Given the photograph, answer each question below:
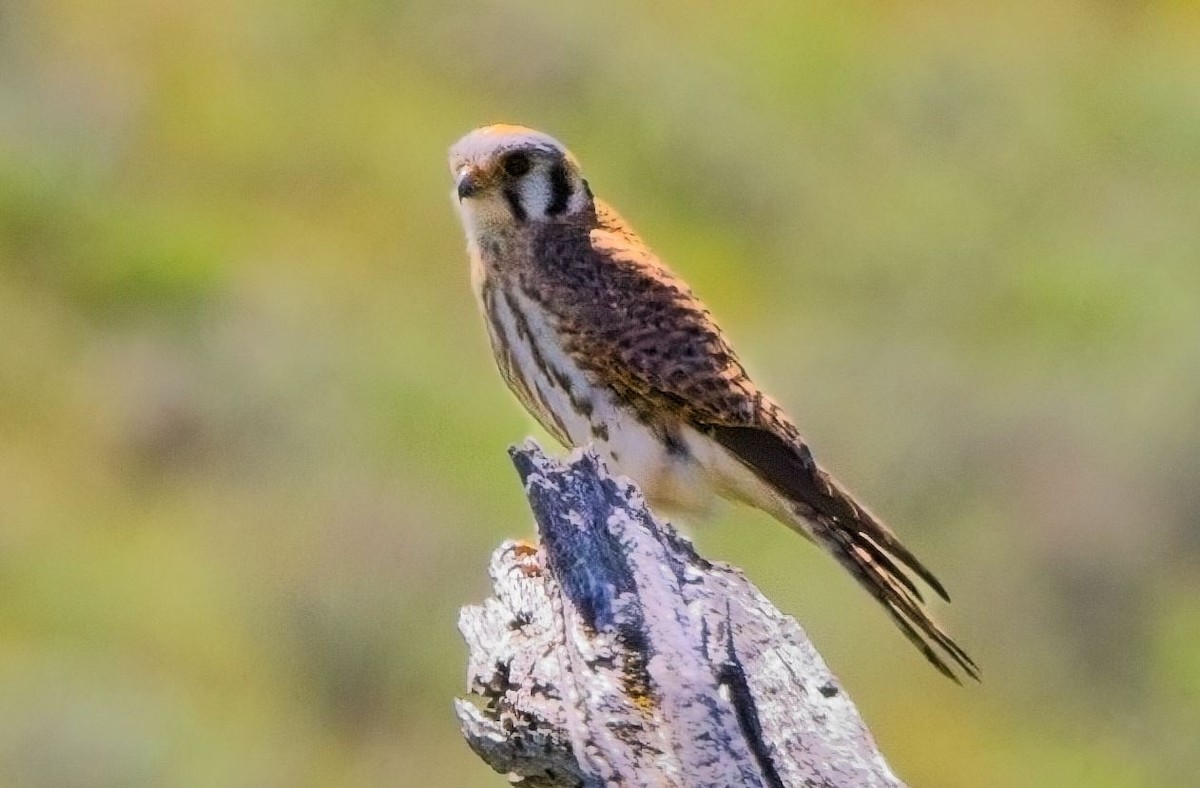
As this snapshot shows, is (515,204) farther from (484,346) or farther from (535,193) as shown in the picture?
(484,346)

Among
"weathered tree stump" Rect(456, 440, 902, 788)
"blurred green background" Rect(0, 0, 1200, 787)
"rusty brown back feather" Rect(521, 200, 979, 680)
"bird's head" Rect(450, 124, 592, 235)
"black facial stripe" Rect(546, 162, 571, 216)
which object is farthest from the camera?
"blurred green background" Rect(0, 0, 1200, 787)

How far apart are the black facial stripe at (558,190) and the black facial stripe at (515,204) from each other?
8 centimetres

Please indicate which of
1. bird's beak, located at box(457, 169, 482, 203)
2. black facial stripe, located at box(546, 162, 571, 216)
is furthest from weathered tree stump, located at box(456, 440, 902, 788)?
black facial stripe, located at box(546, 162, 571, 216)

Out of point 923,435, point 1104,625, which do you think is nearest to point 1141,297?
point 923,435

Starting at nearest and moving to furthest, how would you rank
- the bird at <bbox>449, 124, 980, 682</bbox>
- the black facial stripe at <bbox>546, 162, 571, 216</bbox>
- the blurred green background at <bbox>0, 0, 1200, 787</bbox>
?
the bird at <bbox>449, 124, 980, 682</bbox>, the black facial stripe at <bbox>546, 162, 571, 216</bbox>, the blurred green background at <bbox>0, 0, 1200, 787</bbox>

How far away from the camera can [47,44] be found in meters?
11.2

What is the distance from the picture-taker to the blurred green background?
7.57 metres

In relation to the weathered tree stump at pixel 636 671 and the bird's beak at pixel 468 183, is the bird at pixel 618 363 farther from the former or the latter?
the weathered tree stump at pixel 636 671

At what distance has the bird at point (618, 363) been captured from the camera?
16.5ft

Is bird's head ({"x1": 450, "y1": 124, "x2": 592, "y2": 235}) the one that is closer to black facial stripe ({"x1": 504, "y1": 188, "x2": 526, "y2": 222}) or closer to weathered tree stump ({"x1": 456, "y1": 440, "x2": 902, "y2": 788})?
black facial stripe ({"x1": 504, "y1": 188, "x2": 526, "y2": 222})

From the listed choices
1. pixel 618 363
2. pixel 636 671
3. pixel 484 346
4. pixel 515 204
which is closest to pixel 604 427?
pixel 618 363

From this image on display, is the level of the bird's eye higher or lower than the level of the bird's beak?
higher

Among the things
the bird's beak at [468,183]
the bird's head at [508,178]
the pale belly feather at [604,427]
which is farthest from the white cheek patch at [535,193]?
the pale belly feather at [604,427]

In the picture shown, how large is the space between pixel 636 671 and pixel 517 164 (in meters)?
2.20
